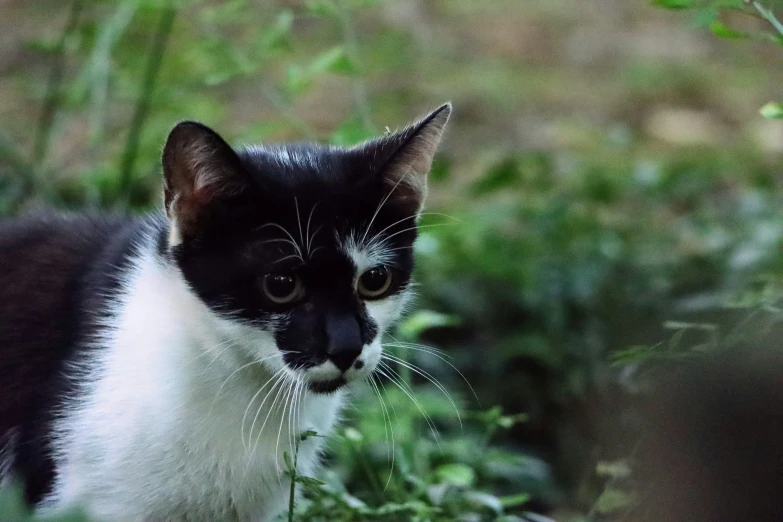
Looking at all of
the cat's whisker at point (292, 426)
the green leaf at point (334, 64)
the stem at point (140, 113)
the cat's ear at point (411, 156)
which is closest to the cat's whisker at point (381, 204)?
the cat's ear at point (411, 156)

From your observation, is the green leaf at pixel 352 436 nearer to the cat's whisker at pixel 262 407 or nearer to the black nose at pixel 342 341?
the cat's whisker at pixel 262 407

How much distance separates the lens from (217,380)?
202 centimetres

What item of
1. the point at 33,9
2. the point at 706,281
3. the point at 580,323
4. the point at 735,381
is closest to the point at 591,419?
the point at 580,323

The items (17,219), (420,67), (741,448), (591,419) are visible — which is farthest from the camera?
(420,67)

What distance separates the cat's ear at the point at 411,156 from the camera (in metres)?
2.01

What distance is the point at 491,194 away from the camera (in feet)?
14.0

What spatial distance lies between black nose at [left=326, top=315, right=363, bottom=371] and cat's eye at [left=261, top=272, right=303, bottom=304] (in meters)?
0.09

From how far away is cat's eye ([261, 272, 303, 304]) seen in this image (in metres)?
1.92

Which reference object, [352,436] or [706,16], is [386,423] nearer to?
[352,436]

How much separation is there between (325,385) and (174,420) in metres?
0.32

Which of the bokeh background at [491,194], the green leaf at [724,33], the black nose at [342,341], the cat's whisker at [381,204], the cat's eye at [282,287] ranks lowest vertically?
the bokeh background at [491,194]

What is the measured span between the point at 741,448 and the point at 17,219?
1.83m

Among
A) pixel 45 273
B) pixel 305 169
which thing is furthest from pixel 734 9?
pixel 45 273

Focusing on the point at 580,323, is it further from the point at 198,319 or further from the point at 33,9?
the point at 33,9
